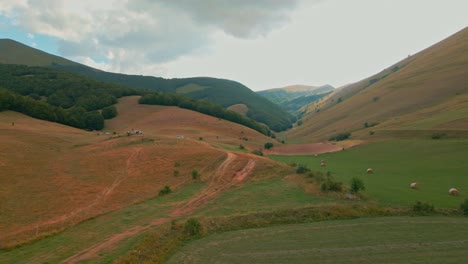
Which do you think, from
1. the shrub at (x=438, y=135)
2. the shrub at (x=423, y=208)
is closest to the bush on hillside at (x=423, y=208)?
the shrub at (x=423, y=208)

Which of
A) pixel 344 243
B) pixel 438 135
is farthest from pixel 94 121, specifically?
pixel 344 243

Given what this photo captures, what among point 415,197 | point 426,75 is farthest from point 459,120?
point 426,75

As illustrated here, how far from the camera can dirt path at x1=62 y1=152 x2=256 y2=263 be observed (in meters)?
22.9

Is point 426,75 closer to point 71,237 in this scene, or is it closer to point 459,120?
point 459,120

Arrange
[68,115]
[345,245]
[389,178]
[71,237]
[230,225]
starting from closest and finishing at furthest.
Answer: [345,245] < [71,237] < [230,225] < [389,178] < [68,115]

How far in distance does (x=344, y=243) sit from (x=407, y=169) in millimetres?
34833

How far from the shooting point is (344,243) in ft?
74.3

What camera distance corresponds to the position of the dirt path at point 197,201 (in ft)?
75.3

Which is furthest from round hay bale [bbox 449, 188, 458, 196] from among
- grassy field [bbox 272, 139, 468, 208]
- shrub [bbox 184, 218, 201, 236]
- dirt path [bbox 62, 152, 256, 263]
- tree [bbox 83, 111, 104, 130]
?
tree [bbox 83, 111, 104, 130]

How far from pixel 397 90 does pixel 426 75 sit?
15095 mm

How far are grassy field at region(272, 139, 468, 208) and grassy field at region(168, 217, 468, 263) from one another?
7136mm

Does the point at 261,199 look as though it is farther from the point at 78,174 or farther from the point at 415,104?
the point at 415,104

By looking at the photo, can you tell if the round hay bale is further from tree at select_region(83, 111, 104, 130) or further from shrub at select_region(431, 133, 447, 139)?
tree at select_region(83, 111, 104, 130)

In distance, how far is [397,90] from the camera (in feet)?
546
